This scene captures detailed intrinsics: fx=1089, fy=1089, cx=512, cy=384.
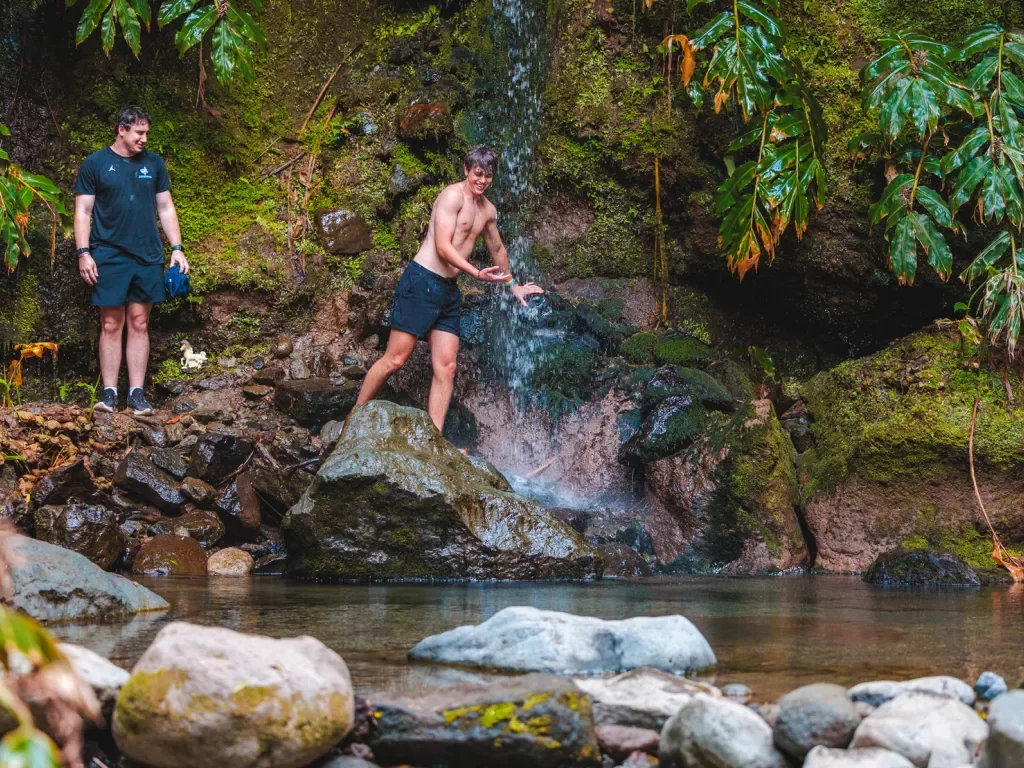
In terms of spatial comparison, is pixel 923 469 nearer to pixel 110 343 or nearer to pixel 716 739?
pixel 716 739

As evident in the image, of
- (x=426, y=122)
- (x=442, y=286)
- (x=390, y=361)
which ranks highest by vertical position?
(x=426, y=122)

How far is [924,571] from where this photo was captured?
6.18 meters

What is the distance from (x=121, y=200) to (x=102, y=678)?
6.28 meters

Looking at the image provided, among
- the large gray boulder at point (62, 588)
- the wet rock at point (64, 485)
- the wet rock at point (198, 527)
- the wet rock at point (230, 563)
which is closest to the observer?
the large gray boulder at point (62, 588)

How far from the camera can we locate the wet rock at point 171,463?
7.49m

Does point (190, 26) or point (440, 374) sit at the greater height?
point (190, 26)

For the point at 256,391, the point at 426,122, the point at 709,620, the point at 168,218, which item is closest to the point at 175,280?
the point at 168,218

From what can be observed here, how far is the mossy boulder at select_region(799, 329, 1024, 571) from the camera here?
7027 millimetres

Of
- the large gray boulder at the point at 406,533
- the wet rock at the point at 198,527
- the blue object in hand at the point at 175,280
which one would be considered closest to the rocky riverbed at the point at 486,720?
the large gray boulder at the point at 406,533

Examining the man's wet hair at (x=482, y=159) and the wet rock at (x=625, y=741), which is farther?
the man's wet hair at (x=482, y=159)

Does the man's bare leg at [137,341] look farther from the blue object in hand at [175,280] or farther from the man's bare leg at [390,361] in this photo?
the man's bare leg at [390,361]

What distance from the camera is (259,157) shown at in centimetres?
1020

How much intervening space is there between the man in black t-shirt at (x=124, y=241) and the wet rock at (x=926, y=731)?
6.77 meters

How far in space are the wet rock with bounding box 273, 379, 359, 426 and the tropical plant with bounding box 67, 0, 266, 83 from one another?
2.55 metres
